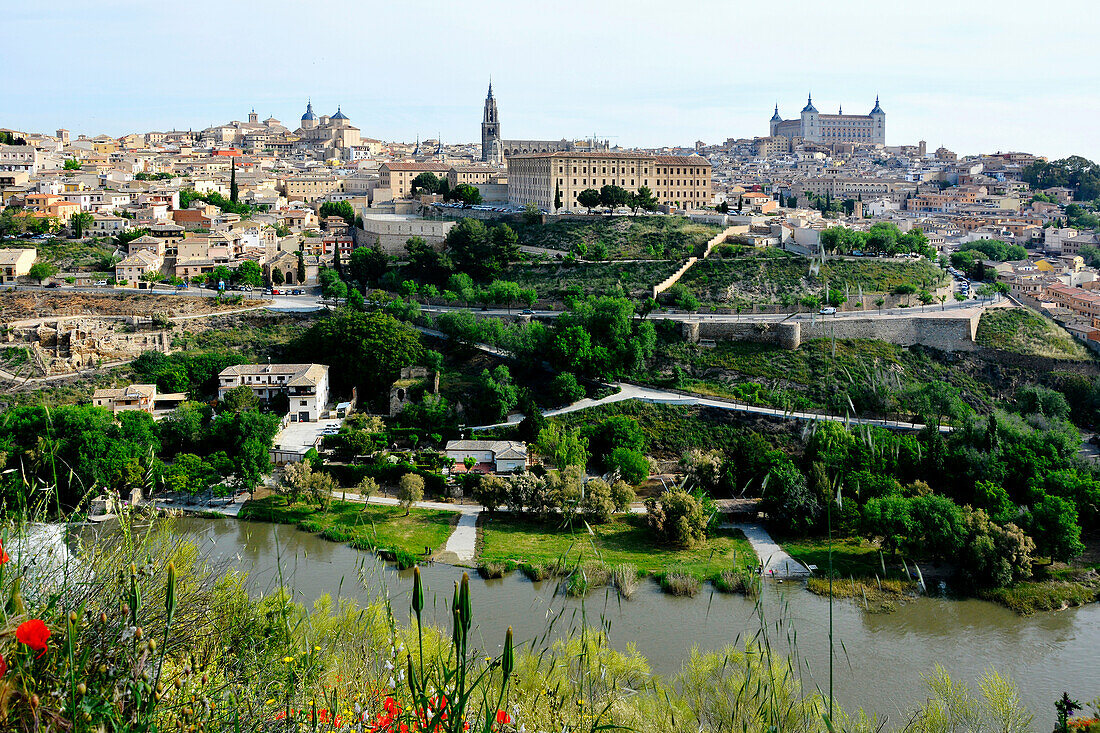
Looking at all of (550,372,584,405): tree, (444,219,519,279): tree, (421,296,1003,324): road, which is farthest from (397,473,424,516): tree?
(444,219,519,279): tree

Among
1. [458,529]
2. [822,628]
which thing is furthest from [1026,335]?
[458,529]

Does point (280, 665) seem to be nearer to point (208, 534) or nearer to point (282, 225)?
point (208, 534)

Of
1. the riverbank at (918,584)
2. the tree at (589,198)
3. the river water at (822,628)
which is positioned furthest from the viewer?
the tree at (589,198)

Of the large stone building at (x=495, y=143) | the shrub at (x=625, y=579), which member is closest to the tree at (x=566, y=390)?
the shrub at (x=625, y=579)

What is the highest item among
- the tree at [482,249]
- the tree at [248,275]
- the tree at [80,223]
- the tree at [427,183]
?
the tree at [427,183]

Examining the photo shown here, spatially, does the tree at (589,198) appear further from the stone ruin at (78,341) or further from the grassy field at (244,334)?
the stone ruin at (78,341)

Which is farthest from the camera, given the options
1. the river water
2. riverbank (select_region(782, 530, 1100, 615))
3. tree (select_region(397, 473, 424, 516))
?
tree (select_region(397, 473, 424, 516))

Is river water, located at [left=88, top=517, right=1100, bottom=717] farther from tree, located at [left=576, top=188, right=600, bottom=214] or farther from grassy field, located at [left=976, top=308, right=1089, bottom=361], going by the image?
tree, located at [left=576, top=188, right=600, bottom=214]
